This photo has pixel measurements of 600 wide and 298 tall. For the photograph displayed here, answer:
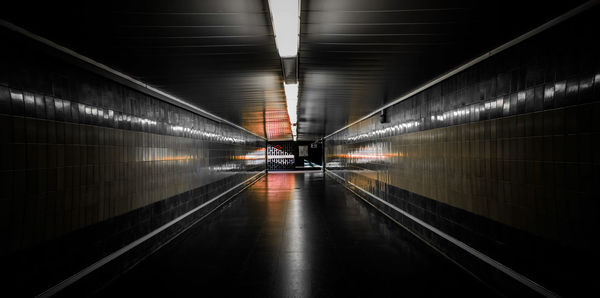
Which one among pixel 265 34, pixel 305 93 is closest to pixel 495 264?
pixel 265 34

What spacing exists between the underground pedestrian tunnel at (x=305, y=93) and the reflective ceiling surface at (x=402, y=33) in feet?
0.07

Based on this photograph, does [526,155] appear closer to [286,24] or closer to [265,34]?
[286,24]

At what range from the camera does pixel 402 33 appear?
105 inches

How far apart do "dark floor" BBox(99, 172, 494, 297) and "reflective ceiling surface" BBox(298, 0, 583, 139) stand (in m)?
2.59

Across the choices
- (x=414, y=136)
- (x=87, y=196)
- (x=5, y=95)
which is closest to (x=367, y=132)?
(x=414, y=136)

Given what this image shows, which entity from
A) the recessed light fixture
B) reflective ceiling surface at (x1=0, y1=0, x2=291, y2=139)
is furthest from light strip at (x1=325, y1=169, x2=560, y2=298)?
reflective ceiling surface at (x1=0, y1=0, x2=291, y2=139)

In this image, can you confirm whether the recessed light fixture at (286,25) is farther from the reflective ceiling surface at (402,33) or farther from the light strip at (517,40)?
the light strip at (517,40)

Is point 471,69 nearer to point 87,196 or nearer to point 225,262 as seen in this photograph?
point 225,262

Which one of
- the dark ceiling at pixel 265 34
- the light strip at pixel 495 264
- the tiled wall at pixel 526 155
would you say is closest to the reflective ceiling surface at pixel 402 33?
the dark ceiling at pixel 265 34

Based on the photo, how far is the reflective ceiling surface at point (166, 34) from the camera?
207 cm

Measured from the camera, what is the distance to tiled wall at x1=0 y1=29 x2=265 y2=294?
239 cm

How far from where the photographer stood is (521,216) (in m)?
2.83

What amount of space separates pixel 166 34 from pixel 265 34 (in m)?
0.90

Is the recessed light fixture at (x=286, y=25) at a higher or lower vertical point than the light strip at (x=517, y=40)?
higher
